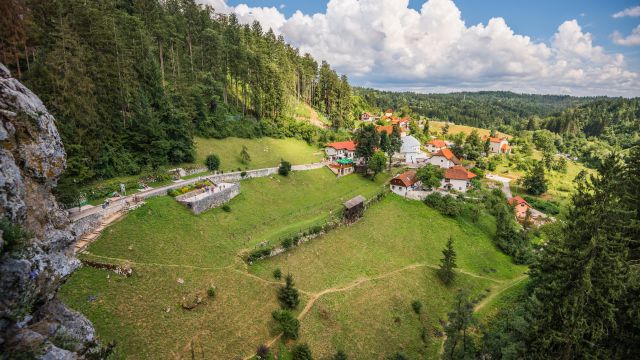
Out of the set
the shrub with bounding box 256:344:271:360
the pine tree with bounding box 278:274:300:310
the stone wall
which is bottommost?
the shrub with bounding box 256:344:271:360

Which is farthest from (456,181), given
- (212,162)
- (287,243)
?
(212,162)

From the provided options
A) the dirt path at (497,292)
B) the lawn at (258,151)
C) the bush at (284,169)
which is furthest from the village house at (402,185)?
the dirt path at (497,292)

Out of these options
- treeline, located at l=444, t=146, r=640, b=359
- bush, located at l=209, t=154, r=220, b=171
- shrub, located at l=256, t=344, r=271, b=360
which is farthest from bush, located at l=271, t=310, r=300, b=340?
bush, located at l=209, t=154, r=220, b=171

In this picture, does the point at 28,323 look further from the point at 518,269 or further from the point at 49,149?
the point at 518,269

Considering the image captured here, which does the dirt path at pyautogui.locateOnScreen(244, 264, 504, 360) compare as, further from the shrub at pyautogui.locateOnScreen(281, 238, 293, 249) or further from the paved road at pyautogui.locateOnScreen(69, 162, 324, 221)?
the paved road at pyautogui.locateOnScreen(69, 162, 324, 221)

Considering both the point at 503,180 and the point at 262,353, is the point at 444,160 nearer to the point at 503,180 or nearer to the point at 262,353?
the point at 503,180

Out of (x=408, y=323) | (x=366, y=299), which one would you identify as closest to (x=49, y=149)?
(x=366, y=299)

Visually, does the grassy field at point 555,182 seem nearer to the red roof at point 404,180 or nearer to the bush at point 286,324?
the red roof at point 404,180

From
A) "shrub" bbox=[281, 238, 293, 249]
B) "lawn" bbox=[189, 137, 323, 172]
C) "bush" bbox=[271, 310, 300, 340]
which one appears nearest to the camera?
"bush" bbox=[271, 310, 300, 340]
